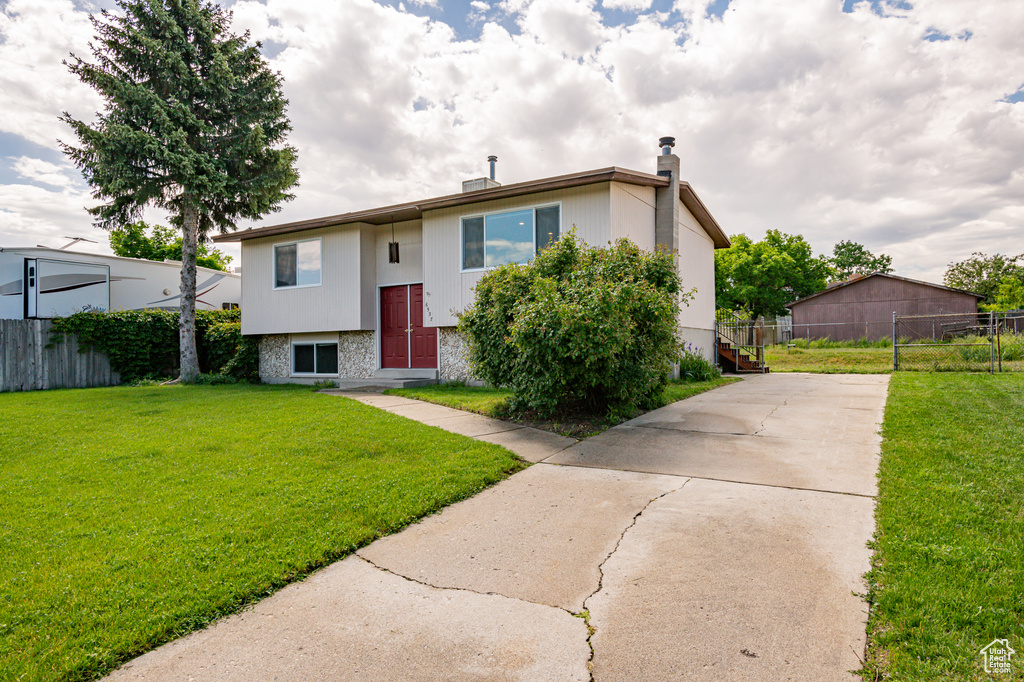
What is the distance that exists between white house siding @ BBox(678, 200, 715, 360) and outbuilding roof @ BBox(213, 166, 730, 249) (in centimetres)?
43

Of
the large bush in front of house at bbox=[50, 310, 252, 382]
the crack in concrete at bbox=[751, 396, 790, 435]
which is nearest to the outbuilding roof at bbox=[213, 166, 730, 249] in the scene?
the large bush in front of house at bbox=[50, 310, 252, 382]

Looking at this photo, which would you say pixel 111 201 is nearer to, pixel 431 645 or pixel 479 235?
pixel 479 235

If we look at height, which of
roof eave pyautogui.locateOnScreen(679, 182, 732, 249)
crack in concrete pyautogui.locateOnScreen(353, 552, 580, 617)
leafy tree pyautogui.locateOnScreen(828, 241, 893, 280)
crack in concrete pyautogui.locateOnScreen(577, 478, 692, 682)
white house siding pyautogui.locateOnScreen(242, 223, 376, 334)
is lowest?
crack in concrete pyautogui.locateOnScreen(353, 552, 580, 617)

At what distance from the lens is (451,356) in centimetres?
1280

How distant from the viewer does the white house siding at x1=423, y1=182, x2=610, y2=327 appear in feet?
36.1

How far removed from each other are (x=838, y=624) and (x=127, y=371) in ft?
57.5

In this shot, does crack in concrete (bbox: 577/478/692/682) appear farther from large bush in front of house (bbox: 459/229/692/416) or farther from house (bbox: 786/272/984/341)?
house (bbox: 786/272/984/341)

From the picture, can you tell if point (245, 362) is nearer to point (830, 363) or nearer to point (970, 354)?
point (830, 363)

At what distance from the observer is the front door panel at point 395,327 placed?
13.7 meters

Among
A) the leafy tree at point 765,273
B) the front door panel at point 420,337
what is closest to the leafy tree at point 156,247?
the front door panel at point 420,337

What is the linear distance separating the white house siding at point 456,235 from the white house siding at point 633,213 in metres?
0.37

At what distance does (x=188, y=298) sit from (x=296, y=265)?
9.74 feet

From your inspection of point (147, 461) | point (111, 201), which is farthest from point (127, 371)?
point (147, 461)

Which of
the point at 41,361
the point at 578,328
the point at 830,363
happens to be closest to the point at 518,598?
the point at 578,328
